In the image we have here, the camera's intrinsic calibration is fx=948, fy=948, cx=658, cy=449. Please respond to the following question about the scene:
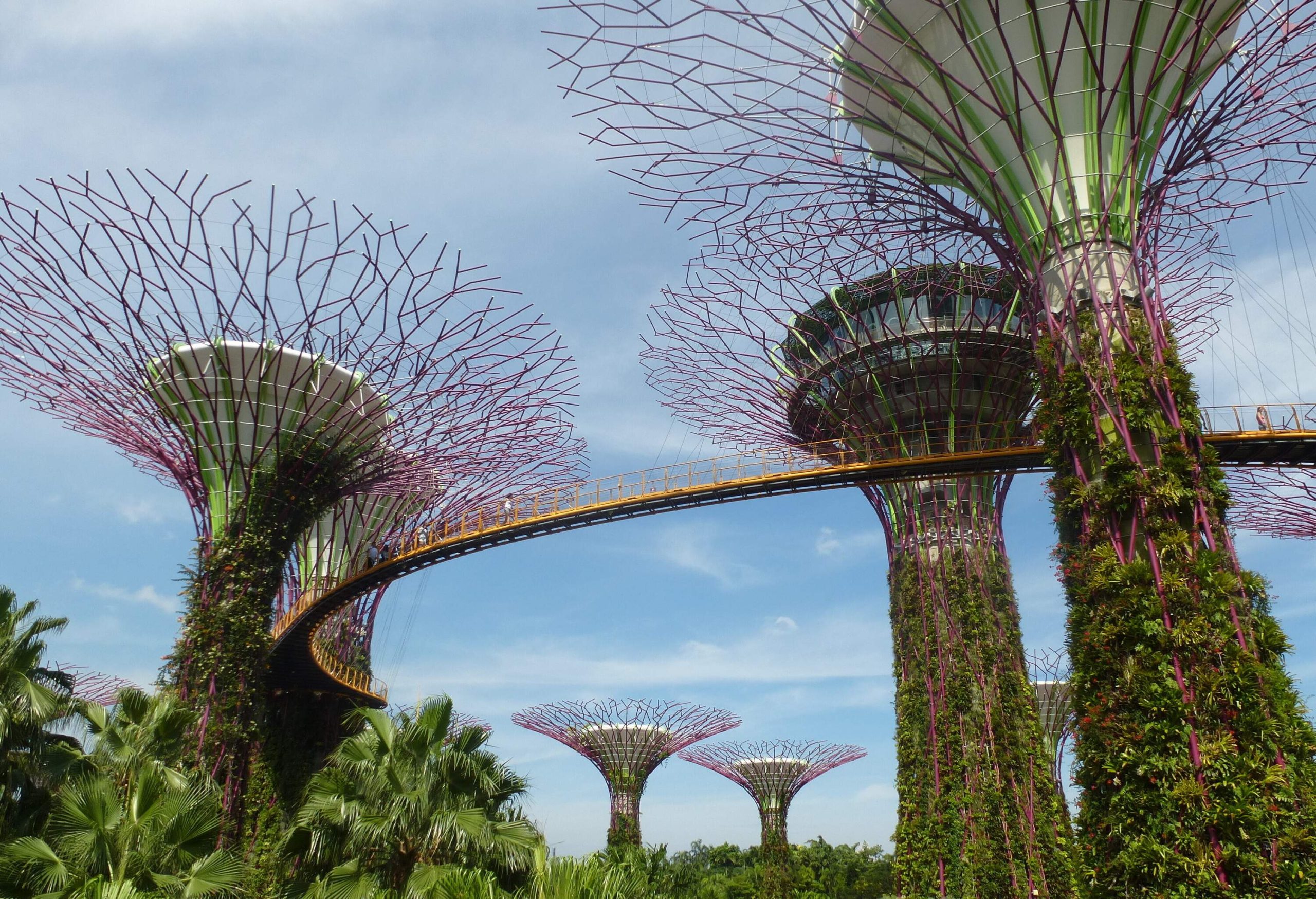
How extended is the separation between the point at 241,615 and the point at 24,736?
6.88 m

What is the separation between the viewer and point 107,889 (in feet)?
29.4

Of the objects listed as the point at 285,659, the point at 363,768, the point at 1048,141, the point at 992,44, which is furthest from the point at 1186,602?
the point at 285,659

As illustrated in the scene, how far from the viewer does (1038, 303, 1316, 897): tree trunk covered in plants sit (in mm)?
8375

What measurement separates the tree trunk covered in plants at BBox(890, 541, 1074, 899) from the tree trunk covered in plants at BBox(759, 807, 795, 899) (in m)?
24.4

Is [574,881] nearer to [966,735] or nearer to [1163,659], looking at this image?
[1163,659]

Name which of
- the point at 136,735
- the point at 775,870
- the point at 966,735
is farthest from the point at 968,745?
the point at 775,870

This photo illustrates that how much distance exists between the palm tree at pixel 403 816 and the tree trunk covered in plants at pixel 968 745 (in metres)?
11.9

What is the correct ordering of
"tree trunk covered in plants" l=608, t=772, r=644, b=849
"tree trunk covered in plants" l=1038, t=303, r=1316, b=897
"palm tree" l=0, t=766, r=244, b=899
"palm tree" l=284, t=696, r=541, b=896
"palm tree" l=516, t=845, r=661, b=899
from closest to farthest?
1. "tree trunk covered in plants" l=1038, t=303, r=1316, b=897
2. "palm tree" l=516, t=845, r=661, b=899
3. "palm tree" l=0, t=766, r=244, b=899
4. "palm tree" l=284, t=696, r=541, b=896
5. "tree trunk covered in plants" l=608, t=772, r=644, b=849

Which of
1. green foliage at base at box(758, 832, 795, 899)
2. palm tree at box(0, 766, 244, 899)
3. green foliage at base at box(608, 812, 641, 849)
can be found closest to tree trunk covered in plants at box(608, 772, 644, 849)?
green foliage at base at box(608, 812, 641, 849)

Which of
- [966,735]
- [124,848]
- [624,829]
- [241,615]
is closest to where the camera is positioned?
[124,848]

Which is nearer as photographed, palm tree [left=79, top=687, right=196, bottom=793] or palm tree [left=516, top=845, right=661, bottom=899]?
palm tree [left=516, top=845, right=661, bottom=899]

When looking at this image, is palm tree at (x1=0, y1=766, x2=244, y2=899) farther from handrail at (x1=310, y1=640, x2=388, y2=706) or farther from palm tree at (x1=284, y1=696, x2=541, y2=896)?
handrail at (x1=310, y1=640, x2=388, y2=706)

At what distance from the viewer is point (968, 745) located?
870 inches

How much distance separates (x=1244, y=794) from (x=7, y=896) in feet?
42.5
